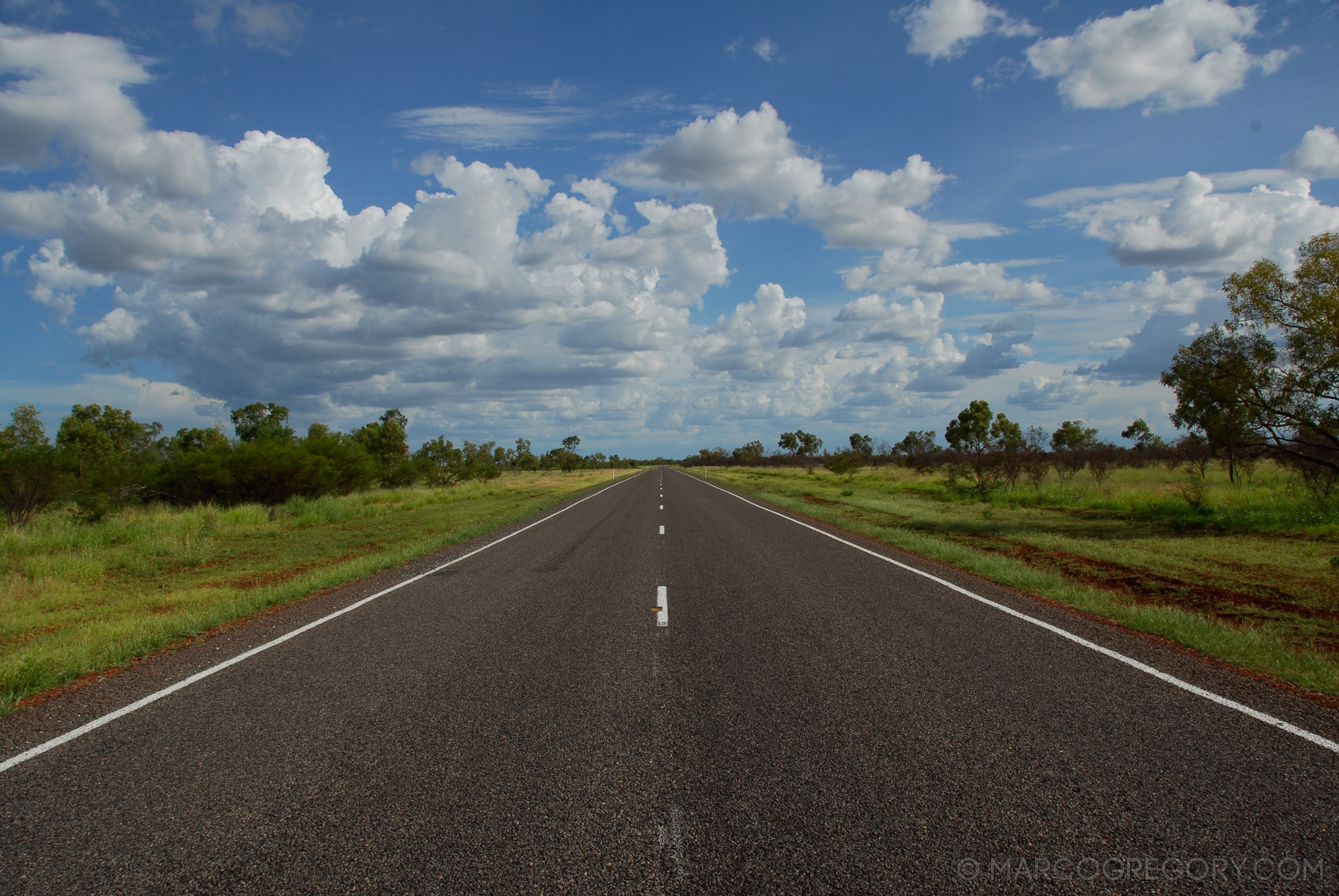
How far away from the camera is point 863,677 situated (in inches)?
214

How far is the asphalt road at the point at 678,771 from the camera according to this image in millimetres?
2965

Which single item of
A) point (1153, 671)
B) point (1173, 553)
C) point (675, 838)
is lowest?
point (1173, 553)

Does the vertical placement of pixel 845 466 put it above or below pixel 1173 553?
above

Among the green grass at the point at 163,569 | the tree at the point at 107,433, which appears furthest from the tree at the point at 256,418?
the green grass at the point at 163,569

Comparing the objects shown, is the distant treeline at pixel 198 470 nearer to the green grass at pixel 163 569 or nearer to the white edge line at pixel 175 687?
the green grass at pixel 163 569

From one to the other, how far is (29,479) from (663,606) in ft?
72.4

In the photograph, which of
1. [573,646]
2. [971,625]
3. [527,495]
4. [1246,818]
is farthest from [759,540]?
[527,495]

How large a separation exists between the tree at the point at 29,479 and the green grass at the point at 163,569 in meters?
0.50

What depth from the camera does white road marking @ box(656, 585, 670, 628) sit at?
7539mm

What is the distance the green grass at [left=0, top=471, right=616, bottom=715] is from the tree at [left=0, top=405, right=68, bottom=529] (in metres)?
0.50

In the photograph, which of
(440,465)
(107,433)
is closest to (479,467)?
(440,465)

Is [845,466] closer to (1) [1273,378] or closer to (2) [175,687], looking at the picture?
(1) [1273,378]

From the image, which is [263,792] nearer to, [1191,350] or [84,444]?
[1191,350]

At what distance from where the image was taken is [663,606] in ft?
27.5
